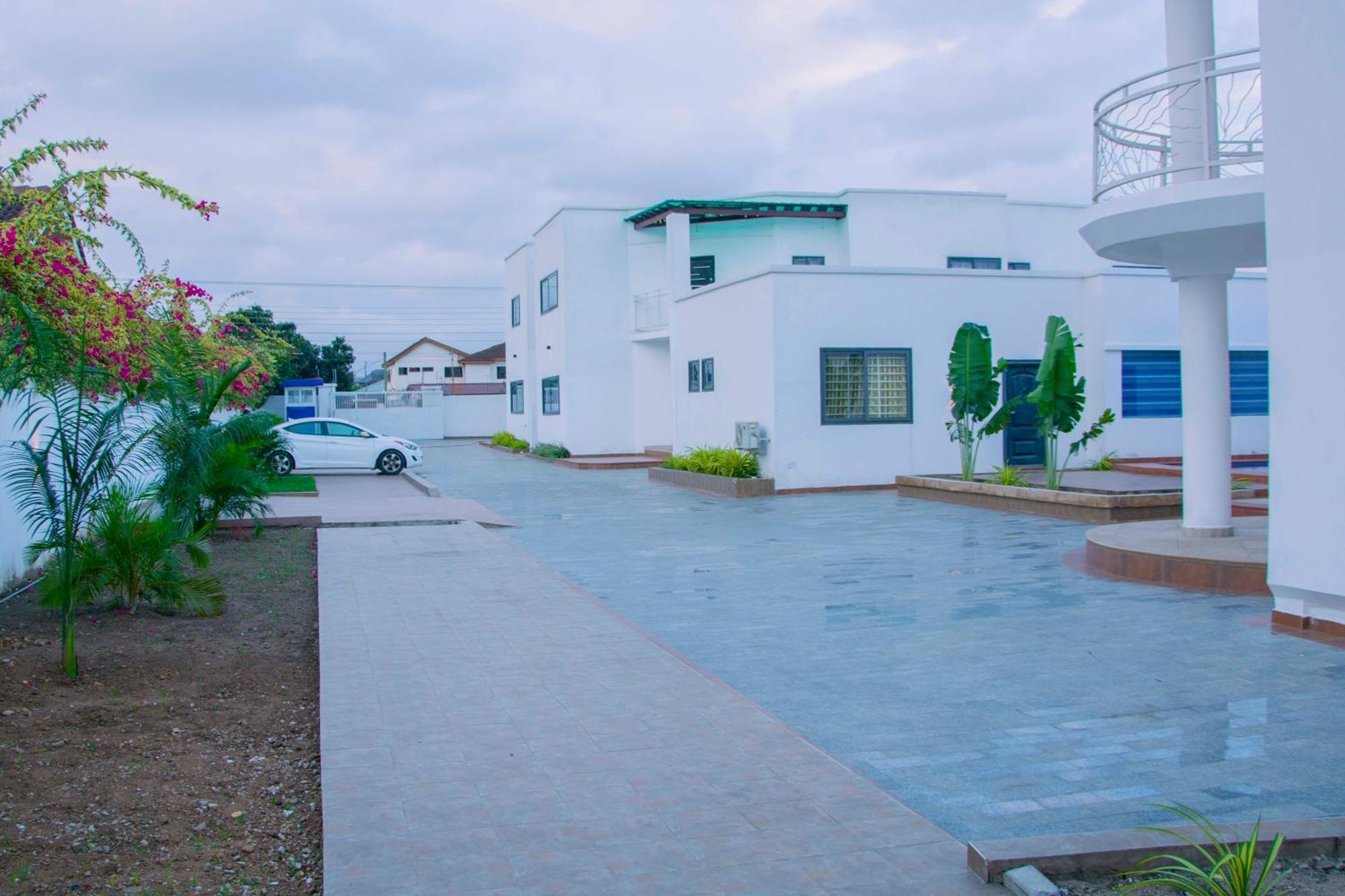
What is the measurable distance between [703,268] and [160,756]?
25.0m

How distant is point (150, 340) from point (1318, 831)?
8.67 metres

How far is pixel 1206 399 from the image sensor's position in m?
10.8

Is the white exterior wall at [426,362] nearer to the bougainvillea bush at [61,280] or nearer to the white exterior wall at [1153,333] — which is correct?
the white exterior wall at [1153,333]

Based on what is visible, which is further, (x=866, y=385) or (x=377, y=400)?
(x=377, y=400)

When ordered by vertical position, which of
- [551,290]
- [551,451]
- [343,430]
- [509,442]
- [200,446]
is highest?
[551,290]

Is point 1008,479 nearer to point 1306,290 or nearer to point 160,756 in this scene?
point 1306,290

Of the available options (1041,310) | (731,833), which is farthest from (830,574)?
(1041,310)

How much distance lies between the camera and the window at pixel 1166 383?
21562 mm

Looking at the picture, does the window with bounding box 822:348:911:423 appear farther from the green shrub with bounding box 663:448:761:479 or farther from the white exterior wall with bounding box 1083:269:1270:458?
the white exterior wall with bounding box 1083:269:1270:458

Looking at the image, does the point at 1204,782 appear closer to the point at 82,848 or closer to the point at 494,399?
the point at 82,848

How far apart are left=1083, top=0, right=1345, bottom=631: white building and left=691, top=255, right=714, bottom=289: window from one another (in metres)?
19.2

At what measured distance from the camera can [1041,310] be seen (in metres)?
21.2

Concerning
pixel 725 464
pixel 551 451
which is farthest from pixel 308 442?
pixel 725 464

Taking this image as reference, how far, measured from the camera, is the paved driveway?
519 cm
